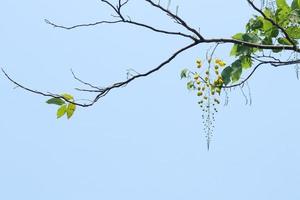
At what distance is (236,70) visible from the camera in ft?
9.72

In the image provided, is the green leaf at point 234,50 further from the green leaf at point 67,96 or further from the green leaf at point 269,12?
the green leaf at point 67,96

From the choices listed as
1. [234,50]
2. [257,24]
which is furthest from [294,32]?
[234,50]

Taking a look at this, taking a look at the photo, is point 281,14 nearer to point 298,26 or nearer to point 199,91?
point 298,26

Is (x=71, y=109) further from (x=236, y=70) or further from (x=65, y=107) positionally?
(x=236, y=70)

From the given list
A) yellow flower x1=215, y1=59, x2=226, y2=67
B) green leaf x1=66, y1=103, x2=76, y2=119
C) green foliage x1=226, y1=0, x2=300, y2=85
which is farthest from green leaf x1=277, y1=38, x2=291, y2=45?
green leaf x1=66, y1=103, x2=76, y2=119

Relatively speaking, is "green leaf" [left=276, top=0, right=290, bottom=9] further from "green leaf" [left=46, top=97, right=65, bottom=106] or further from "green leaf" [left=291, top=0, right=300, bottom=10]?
"green leaf" [left=46, top=97, right=65, bottom=106]

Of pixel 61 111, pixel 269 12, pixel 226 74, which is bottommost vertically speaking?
pixel 61 111

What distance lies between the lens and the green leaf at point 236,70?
9.69ft

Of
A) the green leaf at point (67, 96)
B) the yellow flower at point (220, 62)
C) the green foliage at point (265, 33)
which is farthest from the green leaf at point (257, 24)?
the green leaf at point (67, 96)

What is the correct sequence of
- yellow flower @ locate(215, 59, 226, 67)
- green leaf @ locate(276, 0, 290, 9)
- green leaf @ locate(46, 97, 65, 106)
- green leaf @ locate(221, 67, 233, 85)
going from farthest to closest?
yellow flower @ locate(215, 59, 226, 67)
green leaf @ locate(221, 67, 233, 85)
green leaf @ locate(276, 0, 290, 9)
green leaf @ locate(46, 97, 65, 106)

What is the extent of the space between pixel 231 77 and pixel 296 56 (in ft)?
1.10

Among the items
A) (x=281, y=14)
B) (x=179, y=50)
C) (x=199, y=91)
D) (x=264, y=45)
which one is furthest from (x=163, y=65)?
(x=199, y=91)

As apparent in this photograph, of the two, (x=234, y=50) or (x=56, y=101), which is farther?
(x=234, y=50)

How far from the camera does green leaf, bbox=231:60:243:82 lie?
2953 millimetres
